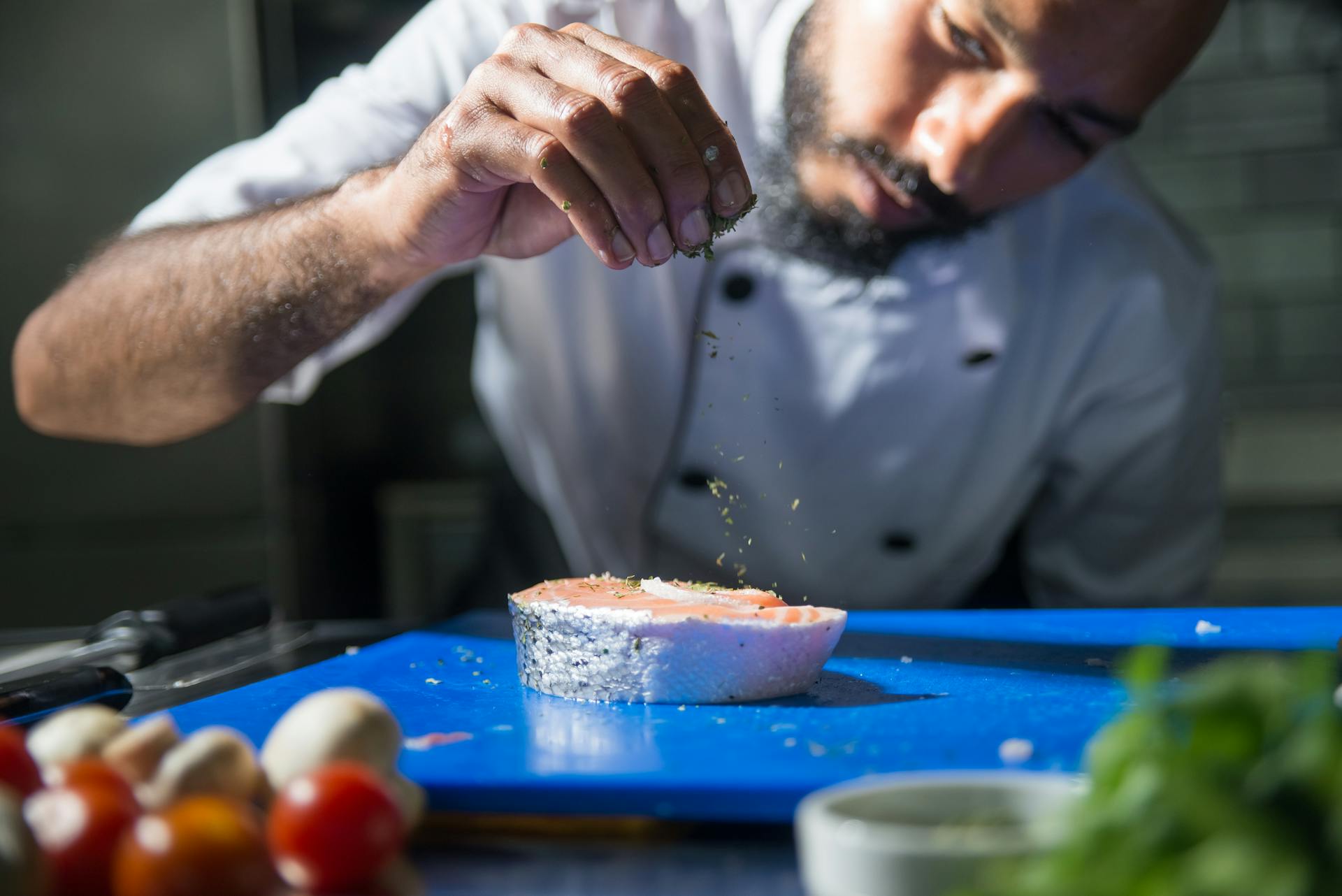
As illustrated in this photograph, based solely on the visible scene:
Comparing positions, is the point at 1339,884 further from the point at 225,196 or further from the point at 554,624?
the point at 225,196

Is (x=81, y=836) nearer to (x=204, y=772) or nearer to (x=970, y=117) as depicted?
(x=204, y=772)

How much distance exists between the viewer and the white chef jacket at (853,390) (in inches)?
80.0

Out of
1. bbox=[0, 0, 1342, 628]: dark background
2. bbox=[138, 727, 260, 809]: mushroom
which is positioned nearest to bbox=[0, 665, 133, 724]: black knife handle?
bbox=[138, 727, 260, 809]: mushroom

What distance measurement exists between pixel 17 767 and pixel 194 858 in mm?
211

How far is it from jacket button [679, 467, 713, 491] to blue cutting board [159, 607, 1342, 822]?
491mm

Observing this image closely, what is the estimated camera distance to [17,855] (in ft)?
1.82

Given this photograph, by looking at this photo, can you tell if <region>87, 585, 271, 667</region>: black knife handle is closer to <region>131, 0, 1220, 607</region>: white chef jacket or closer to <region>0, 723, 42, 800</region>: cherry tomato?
<region>131, 0, 1220, 607</region>: white chef jacket

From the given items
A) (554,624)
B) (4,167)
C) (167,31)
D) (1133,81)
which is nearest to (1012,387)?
(1133,81)

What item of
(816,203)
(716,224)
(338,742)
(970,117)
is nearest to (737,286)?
(816,203)

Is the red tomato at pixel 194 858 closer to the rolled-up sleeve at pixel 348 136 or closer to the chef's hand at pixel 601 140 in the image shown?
the chef's hand at pixel 601 140

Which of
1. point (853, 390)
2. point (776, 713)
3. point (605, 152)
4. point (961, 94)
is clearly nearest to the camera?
point (776, 713)

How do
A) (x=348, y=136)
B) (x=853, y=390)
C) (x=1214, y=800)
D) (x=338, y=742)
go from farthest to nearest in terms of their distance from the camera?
1. (x=853, y=390)
2. (x=348, y=136)
3. (x=338, y=742)
4. (x=1214, y=800)

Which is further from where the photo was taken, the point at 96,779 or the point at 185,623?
the point at 185,623

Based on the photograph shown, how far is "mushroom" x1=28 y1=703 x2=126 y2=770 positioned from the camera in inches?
29.7
